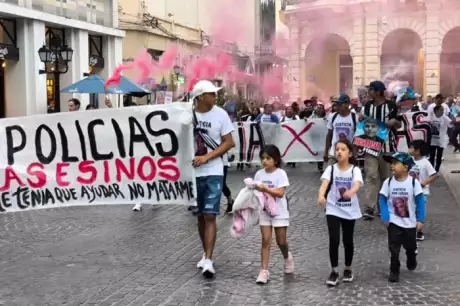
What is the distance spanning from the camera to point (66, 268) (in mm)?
6738

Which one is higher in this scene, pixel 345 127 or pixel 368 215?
pixel 345 127

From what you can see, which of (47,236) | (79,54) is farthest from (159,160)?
(79,54)

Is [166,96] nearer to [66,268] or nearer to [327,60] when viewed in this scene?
[66,268]

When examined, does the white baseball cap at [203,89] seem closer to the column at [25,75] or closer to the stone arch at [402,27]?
the column at [25,75]

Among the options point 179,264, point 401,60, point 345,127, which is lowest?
point 179,264

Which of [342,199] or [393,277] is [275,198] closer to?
[342,199]

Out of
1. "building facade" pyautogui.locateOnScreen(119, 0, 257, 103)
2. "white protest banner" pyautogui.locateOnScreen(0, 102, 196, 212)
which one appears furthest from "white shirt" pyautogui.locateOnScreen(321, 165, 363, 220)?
"building facade" pyautogui.locateOnScreen(119, 0, 257, 103)

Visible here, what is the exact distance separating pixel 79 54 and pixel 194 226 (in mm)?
21573

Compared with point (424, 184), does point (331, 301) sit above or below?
below

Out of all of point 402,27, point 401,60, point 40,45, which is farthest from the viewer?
point 401,60

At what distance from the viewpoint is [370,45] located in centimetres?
3556

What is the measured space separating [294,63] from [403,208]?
29.7 meters

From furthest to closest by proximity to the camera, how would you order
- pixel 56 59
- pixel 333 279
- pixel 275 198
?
pixel 56 59, pixel 275 198, pixel 333 279

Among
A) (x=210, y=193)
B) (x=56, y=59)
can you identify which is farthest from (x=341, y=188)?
(x=56, y=59)
